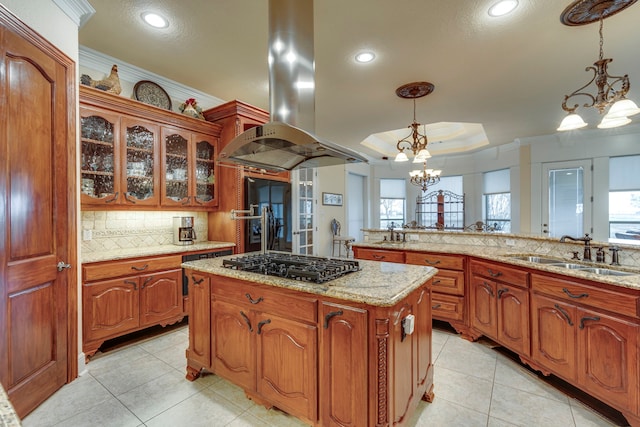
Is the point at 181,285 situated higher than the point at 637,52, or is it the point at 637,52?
the point at 637,52

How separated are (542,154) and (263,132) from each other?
20.0 ft

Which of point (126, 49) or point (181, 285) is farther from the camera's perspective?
point (181, 285)

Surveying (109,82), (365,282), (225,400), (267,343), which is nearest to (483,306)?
(365,282)

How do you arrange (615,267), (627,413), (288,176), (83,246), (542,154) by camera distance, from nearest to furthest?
1. (627,413)
2. (615,267)
3. (83,246)
4. (288,176)
5. (542,154)

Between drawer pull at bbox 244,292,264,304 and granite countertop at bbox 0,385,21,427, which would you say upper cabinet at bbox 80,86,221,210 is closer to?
drawer pull at bbox 244,292,264,304

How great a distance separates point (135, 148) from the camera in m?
3.00

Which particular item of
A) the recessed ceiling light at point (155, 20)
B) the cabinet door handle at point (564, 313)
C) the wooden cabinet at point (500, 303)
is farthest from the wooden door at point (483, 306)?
the recessed ceiling light at point (155, 20)

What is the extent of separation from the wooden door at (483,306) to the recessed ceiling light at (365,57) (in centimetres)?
239

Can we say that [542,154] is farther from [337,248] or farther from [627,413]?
[627,413]

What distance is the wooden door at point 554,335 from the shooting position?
195cm

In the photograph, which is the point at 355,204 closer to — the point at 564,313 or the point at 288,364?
the point at 564,313

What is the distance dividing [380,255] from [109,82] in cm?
336

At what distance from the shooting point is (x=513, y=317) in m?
2.40

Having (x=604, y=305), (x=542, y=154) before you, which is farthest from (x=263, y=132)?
(x=542, y=154)
